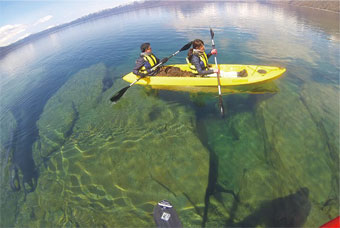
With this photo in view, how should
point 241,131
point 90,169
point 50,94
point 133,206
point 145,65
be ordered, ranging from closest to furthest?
point 133,206
point 90,169
point 241,131
point 145,65
point 50,94

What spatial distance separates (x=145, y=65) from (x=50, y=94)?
28.3 feet

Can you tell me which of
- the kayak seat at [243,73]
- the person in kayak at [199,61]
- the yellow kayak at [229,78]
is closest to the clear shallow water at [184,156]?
the yellow kayak at [229,78]

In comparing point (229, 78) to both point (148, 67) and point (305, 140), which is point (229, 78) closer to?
point (305, 140)

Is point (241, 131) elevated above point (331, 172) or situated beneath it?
elevated above

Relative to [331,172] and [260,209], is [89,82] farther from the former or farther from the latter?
Result: [331,172]

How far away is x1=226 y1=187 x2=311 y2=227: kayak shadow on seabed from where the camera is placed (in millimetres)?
3785

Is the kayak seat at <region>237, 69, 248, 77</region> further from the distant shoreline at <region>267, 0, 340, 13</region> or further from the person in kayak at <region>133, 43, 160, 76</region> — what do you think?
the distant shoreline at <region>267, 0, 340, 13</region>

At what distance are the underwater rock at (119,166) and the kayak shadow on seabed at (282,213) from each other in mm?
1241

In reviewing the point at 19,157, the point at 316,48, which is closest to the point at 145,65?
the point at 19,157

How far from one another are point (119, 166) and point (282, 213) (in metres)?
4.73

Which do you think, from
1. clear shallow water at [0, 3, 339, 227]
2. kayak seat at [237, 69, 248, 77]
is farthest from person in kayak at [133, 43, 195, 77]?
kayak seat at [237, 69, 248, 77]

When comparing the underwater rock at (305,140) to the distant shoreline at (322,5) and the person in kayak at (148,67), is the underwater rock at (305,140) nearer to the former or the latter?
the person in kayak at (148,67)

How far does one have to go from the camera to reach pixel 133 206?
4504 mm

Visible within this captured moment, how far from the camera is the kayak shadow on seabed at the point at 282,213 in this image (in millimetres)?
3785
